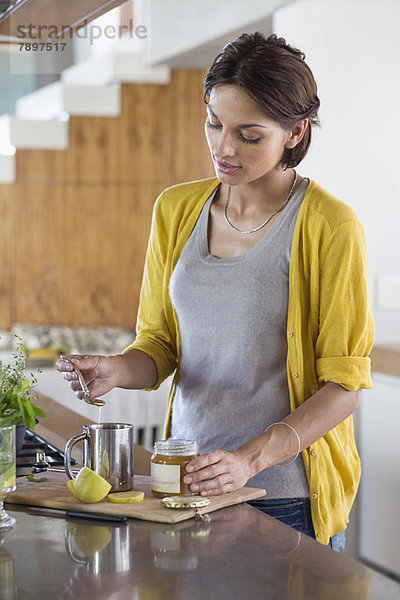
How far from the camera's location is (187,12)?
5.10 meters

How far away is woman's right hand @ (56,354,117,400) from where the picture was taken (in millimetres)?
1638

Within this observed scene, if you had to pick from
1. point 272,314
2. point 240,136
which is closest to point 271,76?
point 240,136

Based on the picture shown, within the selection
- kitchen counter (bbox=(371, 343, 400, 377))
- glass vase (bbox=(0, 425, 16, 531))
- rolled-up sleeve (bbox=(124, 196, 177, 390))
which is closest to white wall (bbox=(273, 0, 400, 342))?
kitchen counter (bbox=(371, 343, 400, 377))

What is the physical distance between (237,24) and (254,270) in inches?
126

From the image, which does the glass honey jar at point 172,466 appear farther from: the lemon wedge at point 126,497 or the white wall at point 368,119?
the white wall at point 368,119

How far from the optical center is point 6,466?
Result: 1329 millimetres

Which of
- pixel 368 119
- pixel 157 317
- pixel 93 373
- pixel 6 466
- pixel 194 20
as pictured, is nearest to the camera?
pixel 6 466

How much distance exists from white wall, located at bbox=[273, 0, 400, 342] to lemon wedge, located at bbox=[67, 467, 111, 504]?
258 centimetres

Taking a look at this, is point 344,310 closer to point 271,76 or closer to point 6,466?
point 271,76

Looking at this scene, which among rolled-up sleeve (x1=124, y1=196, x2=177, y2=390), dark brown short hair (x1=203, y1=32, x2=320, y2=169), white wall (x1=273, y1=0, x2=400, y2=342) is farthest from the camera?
white wall (x1=273, y1=0, x2=400, y2=342)

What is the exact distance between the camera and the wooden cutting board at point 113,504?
4.42 feet

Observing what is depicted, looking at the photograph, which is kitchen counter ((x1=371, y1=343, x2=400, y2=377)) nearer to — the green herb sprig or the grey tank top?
the grey tank top

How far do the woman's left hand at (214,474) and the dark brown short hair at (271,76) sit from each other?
2.11 ft

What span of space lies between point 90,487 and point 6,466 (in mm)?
148
